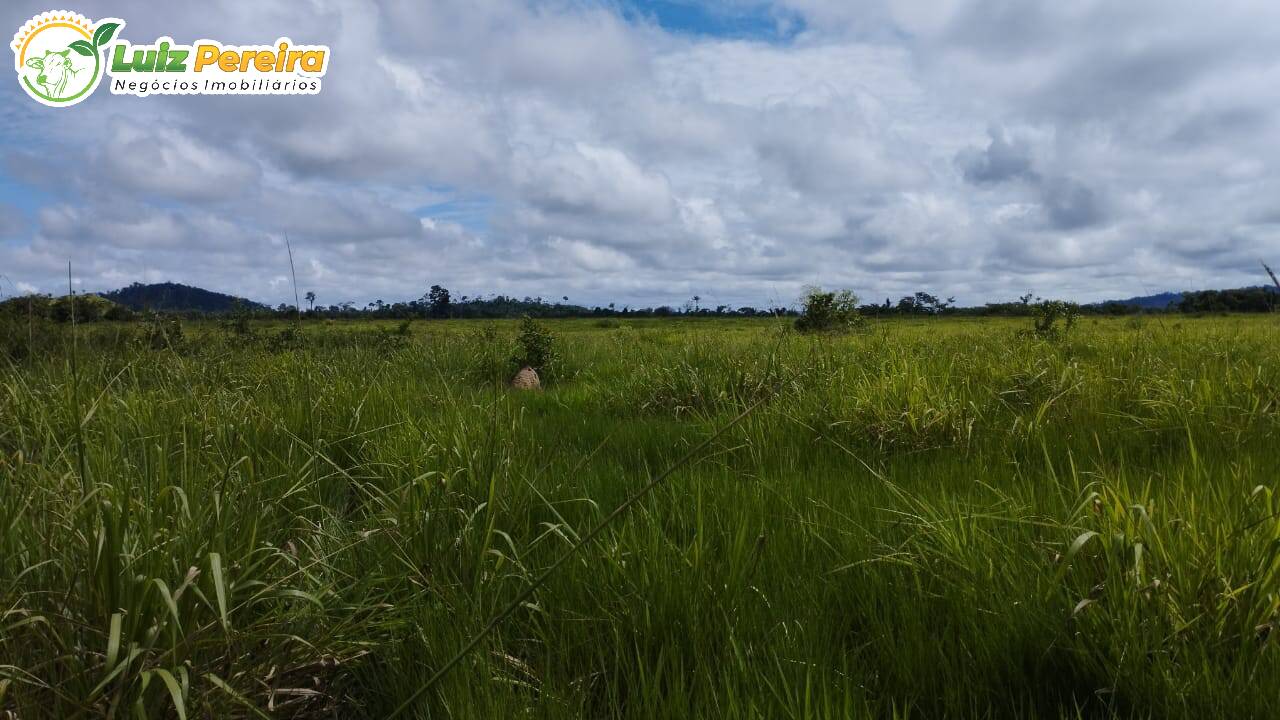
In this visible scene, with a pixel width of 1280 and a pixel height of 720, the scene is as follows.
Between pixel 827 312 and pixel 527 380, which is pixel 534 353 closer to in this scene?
pixel 527 380

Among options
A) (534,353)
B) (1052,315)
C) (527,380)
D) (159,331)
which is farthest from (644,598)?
(1052,315)

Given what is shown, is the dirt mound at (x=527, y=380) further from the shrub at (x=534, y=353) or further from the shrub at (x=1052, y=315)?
the shrub at (x=1052, y=315)

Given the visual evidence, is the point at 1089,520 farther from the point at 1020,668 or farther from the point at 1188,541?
the point at 1020,668

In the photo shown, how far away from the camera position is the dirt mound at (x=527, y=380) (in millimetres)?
9997

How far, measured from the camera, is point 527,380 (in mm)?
10227

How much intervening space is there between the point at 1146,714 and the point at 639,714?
4.46 feet

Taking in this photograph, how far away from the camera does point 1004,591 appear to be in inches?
87.7

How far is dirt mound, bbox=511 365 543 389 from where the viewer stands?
1000 centimetres

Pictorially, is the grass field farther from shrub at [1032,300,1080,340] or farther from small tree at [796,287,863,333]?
shrub at [1032,300,1080,340]

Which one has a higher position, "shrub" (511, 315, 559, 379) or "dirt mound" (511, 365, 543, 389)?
"shrub" (511, 315, 559, 379)

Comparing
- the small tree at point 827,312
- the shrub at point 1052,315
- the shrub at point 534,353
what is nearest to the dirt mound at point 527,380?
the shrub at point 534,353

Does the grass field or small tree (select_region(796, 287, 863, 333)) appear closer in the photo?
the grass field

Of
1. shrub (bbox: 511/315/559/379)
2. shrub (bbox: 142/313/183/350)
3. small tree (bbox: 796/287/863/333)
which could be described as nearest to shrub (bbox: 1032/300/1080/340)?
small tree (bbox: 796/287/863/333)

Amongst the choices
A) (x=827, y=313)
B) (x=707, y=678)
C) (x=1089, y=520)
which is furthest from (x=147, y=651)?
(x=827, y=313)
